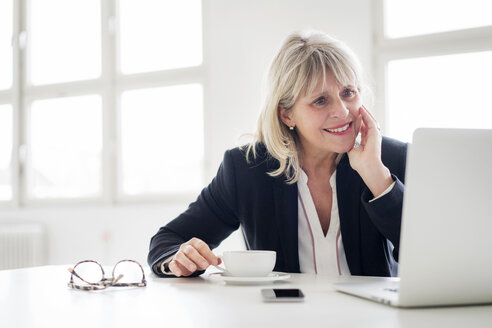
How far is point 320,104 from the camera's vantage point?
1615 millimetres

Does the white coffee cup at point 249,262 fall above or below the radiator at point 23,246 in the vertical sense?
above

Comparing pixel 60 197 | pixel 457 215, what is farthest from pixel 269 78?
pixel 60 197

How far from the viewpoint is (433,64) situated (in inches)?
131

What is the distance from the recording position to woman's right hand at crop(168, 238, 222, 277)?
1160 mm

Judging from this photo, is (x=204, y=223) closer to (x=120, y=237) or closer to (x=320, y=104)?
(x=320, y=104)

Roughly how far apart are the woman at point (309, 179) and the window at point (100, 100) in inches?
92.9

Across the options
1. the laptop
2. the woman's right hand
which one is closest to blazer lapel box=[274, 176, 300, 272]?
the woman's right hand

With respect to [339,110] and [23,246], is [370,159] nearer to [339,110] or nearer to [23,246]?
[339,110]

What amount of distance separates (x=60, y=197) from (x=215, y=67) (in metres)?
1.86

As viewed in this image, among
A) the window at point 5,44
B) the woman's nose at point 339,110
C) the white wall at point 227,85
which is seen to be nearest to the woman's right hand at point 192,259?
the woman's nose at point 339,110

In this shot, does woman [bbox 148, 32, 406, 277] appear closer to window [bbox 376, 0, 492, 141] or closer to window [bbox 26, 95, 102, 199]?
window [bbox 376, 0, 492, 141]

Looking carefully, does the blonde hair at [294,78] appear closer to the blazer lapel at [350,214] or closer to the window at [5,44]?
the blazer lapel at [350,214]

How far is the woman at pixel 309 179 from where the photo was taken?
1.44 meters

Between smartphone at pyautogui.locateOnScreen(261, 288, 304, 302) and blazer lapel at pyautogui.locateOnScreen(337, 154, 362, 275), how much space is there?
591 mm
